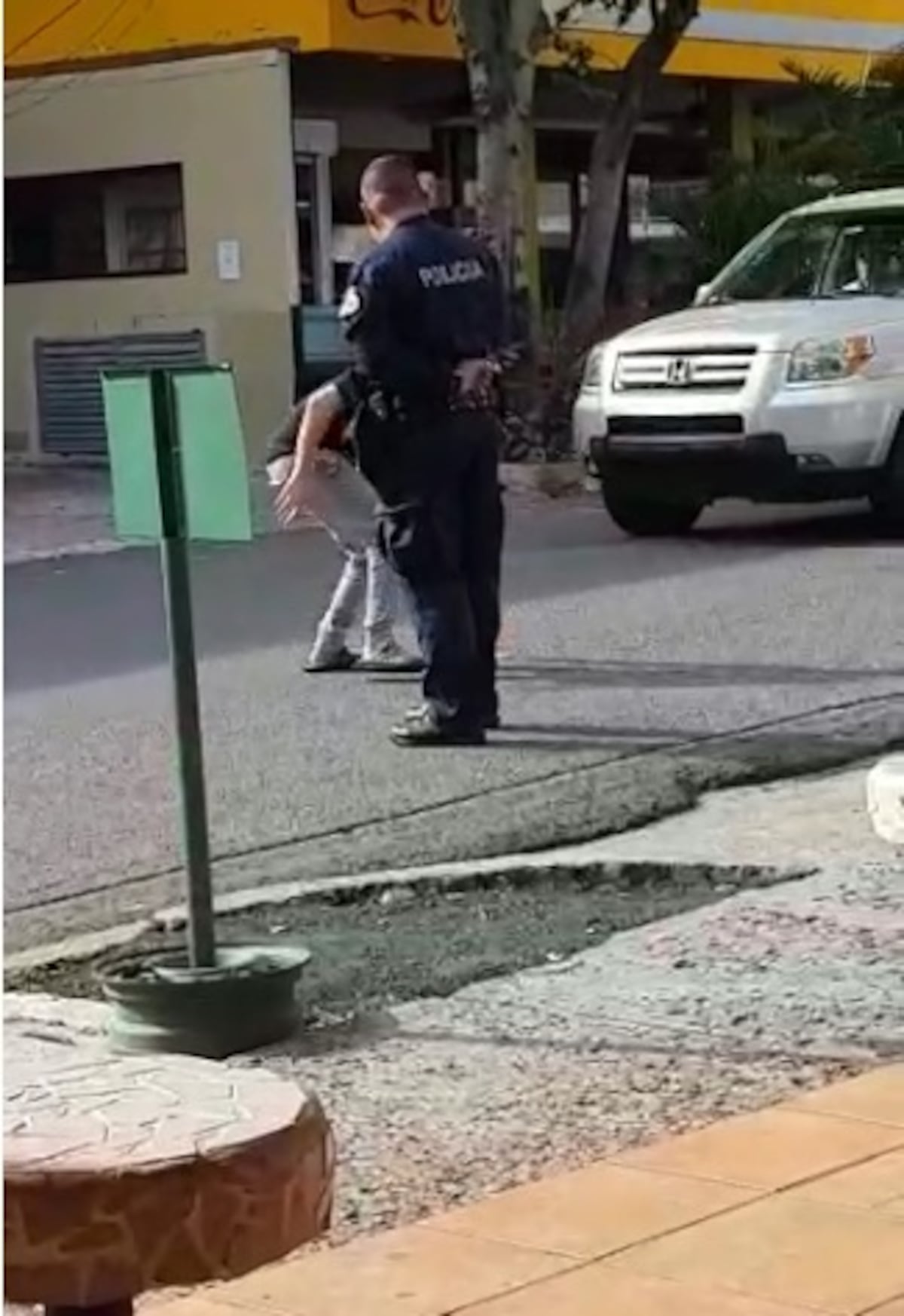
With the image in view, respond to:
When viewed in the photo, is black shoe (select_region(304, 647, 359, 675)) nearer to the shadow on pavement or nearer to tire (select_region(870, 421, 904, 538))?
the shadow on pavement

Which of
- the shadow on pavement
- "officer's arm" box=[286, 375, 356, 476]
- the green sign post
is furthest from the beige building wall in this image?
the green sign post

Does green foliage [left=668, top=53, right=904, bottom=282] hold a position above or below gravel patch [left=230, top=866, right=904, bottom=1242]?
above

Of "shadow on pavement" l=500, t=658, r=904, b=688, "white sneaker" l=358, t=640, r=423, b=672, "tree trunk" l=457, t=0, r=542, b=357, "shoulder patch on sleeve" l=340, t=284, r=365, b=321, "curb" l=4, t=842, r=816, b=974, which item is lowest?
"shadow on pavement" l=500, t=658, r=904, b=688

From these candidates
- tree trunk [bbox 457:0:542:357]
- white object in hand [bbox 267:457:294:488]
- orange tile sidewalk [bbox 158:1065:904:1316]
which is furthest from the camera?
tree trunk [bbox 457:0:542:357]

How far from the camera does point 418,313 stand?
935 centimetres

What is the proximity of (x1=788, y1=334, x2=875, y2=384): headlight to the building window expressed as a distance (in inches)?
393

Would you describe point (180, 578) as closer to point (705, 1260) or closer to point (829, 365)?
point (705, 1260)

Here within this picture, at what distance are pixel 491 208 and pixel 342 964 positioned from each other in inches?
588

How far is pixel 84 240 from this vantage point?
25781 millimetres

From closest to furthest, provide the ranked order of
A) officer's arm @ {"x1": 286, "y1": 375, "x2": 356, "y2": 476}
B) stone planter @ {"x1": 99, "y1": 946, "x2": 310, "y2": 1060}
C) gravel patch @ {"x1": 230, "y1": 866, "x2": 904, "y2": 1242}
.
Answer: gravel patch @ {"x1": 230, "y1": 866, "x2": 904, "y2": 1242} → stone planter @ {"x1": 99, "y1": 946, "x2": 310, "y2": 1060} → officer's arm @ {"x1": 286, "y1": 375, "x2": 356, "y2": 476}

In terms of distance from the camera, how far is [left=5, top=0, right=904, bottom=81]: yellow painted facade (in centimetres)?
2347

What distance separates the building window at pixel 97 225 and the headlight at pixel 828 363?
393 inches

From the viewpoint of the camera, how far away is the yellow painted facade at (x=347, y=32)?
23469mm

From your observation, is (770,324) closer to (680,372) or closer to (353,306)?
(680,372)
